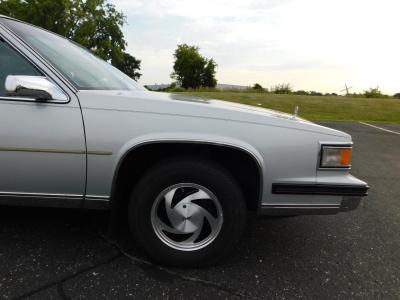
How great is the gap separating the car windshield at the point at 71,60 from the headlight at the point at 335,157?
1617mm

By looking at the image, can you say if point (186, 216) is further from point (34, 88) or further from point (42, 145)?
point (34, 88)

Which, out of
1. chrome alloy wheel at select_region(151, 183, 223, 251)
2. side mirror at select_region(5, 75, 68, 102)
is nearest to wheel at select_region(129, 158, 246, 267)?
chrome alloy wheel at select_region(151, 183, 223, 251)

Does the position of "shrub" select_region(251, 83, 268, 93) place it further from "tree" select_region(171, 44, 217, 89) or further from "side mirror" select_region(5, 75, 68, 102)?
"side mirror" select_region(5, 75, 68, 102)

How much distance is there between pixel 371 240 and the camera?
314 cm

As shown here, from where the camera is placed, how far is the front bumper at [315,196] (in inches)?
94.2

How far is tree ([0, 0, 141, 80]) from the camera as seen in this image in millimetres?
30672

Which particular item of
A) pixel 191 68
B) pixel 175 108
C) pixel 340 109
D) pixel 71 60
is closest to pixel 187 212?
pixel 175 108

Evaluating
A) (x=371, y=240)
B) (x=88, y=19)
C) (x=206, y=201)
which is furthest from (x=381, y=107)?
(x=88, y=19)

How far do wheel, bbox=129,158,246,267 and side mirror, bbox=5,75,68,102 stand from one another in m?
0.76

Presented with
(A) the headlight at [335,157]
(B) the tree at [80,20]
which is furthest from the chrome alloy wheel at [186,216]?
(B) the tree at [80,20]

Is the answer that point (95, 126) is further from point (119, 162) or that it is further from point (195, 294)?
point (195, 294)

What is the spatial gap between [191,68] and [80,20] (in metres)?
22.6

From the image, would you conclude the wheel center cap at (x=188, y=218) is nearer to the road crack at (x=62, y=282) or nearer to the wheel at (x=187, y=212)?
the wheel at (x=187, y=212)

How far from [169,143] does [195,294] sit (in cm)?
92
